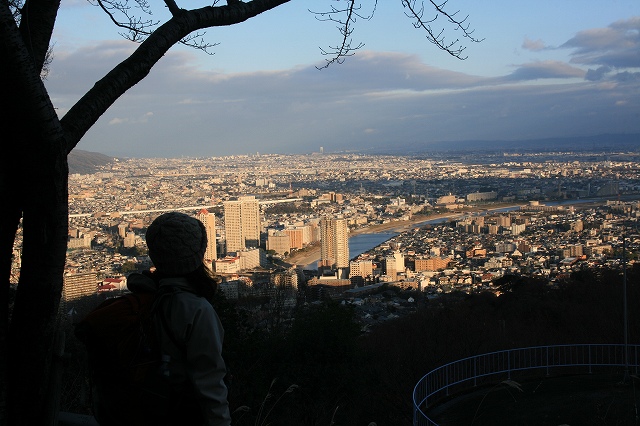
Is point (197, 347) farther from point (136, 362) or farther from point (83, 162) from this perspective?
point (83, 162)

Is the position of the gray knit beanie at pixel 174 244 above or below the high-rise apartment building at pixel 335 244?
above

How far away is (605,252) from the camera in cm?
1792

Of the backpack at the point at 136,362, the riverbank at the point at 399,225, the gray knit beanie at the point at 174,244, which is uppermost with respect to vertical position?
the gray knit beanie at the point at 174,244

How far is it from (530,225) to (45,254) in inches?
990

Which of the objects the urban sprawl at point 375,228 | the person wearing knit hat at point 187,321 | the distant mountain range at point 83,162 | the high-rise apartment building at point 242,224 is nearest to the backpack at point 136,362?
the person wearing knit hat at point 187,321

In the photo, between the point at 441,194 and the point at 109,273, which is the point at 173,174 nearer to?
the point at 441,194

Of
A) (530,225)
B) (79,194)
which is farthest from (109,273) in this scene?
(79,194)

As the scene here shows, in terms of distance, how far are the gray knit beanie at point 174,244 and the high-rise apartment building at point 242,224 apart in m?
23.1

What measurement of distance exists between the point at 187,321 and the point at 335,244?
20.9 meters

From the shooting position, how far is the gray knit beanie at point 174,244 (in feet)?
4.83

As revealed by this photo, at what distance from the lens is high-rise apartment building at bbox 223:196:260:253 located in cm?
2530

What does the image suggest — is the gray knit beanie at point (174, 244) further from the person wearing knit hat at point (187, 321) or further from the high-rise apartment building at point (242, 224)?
the high-rise apartment building at point (242, 224)

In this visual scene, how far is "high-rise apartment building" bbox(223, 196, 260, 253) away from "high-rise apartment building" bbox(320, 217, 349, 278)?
339 centimetres

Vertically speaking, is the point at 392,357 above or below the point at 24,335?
below
